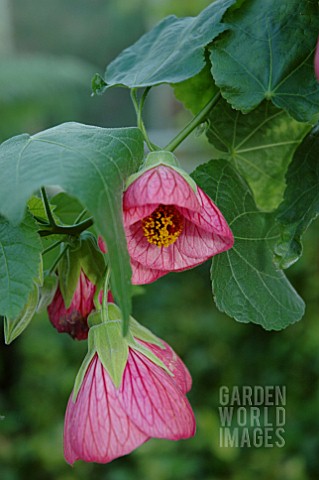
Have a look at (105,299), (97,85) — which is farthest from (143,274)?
(97,85)

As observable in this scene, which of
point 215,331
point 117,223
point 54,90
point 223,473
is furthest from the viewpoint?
point 54,90

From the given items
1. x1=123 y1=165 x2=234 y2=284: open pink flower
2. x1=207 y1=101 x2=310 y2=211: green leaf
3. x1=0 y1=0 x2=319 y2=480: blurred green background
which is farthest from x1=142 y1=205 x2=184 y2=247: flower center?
x1=0 y1=0 x2=319 y2=480: blurred green background

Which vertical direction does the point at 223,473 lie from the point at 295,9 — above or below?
below

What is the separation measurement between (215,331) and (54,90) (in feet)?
5.48

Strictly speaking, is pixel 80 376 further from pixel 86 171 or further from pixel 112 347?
pixel 86 171

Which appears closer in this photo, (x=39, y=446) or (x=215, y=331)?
(x=39, y=446)

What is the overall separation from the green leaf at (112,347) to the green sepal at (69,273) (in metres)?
0.04

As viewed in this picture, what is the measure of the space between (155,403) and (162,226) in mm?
89

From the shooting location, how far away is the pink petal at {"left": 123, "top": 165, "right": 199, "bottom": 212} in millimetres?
331

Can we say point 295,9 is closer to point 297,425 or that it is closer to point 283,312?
point 283,312

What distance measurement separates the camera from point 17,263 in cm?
35

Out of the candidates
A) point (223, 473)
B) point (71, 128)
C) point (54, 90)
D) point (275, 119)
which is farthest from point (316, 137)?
point (54, 90)

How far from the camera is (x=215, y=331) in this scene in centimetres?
219

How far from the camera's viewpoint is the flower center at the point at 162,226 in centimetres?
37
